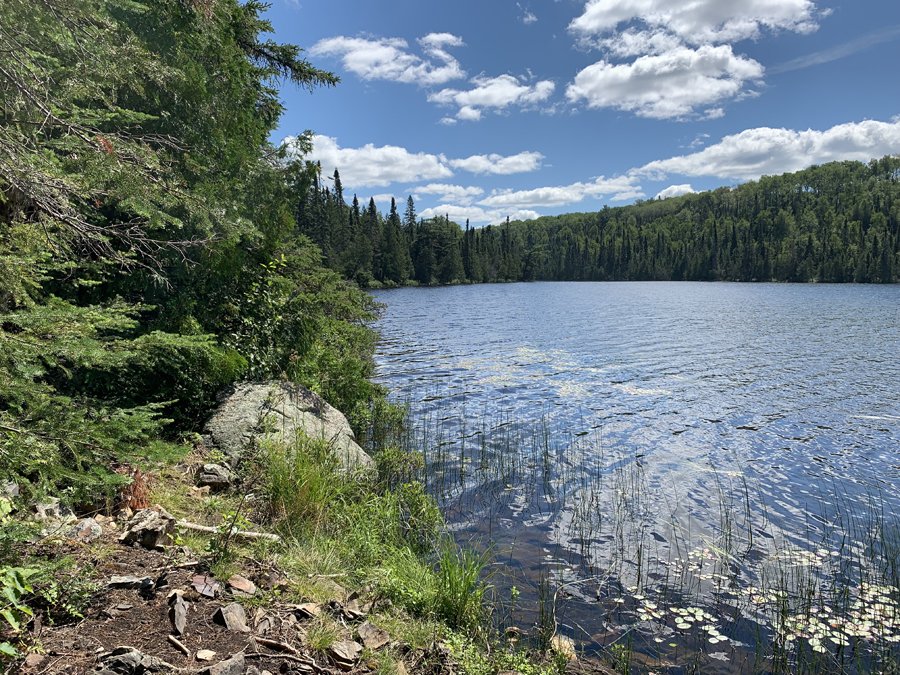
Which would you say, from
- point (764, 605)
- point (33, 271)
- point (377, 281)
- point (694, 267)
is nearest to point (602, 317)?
point (764, 605)

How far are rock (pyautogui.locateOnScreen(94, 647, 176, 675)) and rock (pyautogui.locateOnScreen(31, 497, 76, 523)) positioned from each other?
1.24 m

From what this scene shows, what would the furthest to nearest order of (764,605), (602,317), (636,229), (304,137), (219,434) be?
(636,229) < (602,317) < (304,137) < (219,434) < (764,605)

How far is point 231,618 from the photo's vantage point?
10.7 feet

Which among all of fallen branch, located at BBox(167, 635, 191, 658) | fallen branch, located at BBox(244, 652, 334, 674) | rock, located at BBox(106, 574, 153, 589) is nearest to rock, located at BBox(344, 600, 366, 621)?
fallen branch, located at BBox(244, 652, 334, 674)

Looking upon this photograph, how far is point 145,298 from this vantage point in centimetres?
673

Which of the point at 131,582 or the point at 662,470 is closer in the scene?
the point at 131,582

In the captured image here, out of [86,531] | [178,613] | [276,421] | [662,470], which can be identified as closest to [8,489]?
[86,531]

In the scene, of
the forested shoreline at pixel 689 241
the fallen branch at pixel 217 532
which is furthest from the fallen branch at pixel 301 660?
the forested shoreline at pixel 689 241

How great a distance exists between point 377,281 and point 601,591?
277 ft

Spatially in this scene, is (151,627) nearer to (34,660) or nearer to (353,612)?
(34,660)

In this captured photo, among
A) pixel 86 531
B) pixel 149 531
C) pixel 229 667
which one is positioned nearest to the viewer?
pixel 229 667

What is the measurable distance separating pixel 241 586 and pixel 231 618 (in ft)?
1.47

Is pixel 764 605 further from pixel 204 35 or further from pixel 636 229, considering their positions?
pixel 636 229

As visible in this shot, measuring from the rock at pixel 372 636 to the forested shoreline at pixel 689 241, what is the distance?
6653 cm
